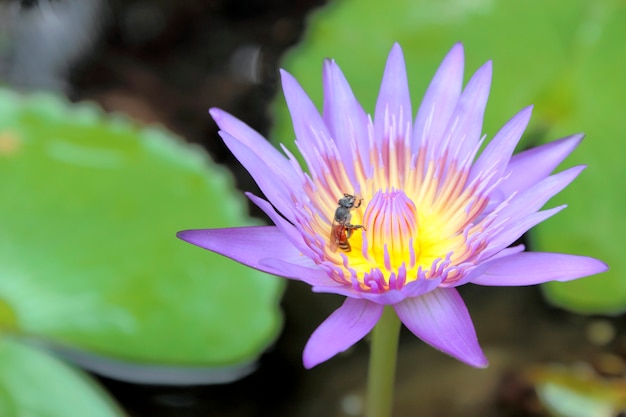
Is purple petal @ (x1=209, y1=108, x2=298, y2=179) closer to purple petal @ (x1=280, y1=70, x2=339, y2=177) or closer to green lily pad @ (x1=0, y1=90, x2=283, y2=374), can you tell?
purple petal @ (x1=280, y1=70, x2=339, y2=177)

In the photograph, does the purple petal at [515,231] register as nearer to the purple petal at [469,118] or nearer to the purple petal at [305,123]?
the purple petal at [469,118]

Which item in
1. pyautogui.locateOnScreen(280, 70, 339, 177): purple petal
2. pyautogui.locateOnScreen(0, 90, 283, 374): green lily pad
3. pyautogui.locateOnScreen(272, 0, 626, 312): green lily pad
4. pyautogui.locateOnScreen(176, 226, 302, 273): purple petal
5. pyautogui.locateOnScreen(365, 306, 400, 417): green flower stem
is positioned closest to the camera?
pyautogui.locateOnScreen(176, 226, 302, 273): purple petal

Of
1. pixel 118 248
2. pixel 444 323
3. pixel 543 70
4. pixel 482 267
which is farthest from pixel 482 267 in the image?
pixel 543 70

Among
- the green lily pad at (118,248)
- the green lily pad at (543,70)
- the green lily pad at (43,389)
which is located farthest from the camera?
the green lily pad at (543,70)

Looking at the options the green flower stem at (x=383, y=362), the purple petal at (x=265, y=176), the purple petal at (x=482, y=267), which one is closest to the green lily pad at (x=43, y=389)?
the green flower stem at (x=383, y=362)

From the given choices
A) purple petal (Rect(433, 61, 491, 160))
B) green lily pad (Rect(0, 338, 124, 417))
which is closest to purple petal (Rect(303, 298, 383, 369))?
purple petal (Rect(433, 61, 491, 160))
